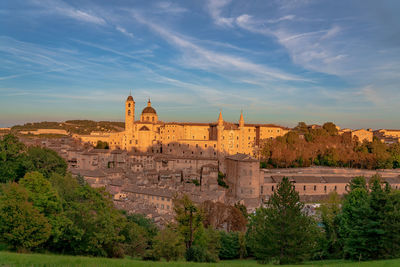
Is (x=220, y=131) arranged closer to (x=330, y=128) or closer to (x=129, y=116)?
(x=129, y=116)

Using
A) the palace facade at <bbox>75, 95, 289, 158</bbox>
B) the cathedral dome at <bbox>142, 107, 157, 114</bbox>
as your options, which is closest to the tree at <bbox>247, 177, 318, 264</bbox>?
the palace facade at <bbox>75, 95, 289, 158</bbox>

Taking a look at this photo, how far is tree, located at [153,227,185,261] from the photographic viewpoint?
15227mm

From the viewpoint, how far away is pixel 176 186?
43.8 meters

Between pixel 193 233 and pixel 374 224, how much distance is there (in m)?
9.24

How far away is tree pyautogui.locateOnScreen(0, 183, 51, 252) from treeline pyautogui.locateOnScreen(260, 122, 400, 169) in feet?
158

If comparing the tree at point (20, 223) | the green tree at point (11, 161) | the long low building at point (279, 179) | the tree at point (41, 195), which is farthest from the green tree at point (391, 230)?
the long low building at point (279, 179)

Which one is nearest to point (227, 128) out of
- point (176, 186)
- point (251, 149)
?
point (251, 149)

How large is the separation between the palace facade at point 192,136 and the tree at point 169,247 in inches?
1662

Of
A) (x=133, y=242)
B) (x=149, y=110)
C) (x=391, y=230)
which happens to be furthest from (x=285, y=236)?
(x=149, y=110)

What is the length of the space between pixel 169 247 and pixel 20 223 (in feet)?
22.7

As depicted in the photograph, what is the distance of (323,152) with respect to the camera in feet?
194

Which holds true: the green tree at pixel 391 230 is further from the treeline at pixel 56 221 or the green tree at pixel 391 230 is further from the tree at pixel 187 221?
the treeline at pixel 56 221

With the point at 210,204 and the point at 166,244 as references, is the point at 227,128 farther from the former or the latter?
the point at 166,244

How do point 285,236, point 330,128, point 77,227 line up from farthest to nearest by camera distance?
point 330,128 → point 285,236 → point 77,227
